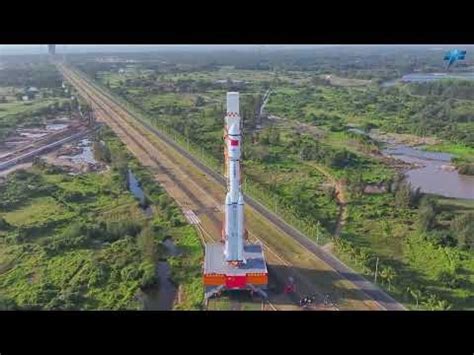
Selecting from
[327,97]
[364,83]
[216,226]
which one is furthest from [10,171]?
[364,83]

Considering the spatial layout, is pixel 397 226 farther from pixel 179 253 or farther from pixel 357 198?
pixel 179 253

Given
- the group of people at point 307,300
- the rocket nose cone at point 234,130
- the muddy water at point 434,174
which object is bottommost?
the group of people at point 307,300

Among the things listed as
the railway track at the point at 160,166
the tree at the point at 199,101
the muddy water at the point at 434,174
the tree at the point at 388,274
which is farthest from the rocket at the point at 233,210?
the tree at the point at 199,101

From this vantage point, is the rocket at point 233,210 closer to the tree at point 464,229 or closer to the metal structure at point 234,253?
the metal structure at point 234,253

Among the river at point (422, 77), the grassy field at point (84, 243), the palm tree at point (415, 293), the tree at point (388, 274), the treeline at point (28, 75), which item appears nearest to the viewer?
the palm tree at point (415, 293)

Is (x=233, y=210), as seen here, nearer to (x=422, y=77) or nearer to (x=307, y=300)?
(x=307, y=300)

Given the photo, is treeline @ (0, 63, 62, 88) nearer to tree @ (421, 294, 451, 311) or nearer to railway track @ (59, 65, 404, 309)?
railway track @ (59, 65, 404, 309)
